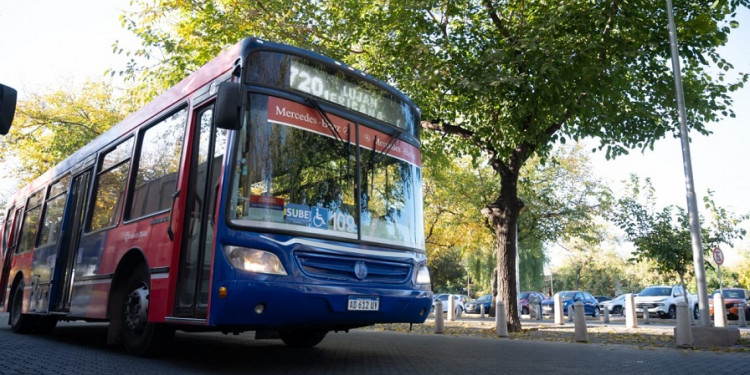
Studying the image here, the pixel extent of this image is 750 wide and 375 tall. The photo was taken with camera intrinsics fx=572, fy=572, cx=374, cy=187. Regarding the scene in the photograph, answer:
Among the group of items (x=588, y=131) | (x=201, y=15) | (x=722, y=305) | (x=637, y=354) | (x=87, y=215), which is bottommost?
(x=637, y=354)

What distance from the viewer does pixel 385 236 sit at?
255 inches

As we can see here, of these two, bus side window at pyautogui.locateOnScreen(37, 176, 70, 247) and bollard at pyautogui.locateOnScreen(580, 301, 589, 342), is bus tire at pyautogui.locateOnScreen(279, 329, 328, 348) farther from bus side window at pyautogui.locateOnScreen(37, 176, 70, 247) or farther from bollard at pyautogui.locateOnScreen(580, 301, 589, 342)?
bollard at pyautogui.locateOnScreen(580, 301, 589, 342)

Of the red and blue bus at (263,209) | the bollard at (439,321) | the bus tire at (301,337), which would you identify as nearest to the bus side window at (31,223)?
the red and blue bus at (263,209)

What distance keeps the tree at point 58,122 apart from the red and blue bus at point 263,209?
17.9 meters

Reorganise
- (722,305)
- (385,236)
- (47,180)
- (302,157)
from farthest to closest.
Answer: (722,305), (47,180), (385,236), (302,157)

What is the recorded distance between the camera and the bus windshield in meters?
5.51

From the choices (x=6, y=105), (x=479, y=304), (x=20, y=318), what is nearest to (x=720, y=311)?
(x=6, y=105)

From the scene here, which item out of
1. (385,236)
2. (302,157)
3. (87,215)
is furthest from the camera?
(87,215)

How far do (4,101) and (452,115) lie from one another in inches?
458

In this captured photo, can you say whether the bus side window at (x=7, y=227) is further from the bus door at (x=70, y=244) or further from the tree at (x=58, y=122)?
the tree at (x=58, y=122)

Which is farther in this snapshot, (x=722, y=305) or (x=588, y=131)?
(x=588, y=131)

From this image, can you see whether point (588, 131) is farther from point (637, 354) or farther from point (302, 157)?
point (302, 157)

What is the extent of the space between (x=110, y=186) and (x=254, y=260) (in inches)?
164

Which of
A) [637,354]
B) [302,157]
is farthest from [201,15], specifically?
[637,354]
